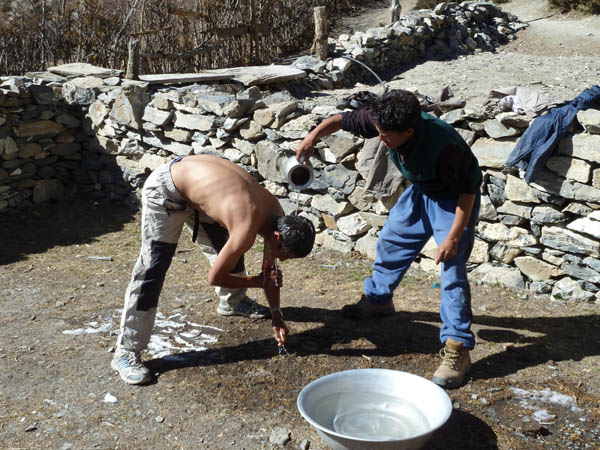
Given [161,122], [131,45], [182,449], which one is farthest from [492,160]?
[131,45]

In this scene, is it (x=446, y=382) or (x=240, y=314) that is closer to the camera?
(x=446, y=382)

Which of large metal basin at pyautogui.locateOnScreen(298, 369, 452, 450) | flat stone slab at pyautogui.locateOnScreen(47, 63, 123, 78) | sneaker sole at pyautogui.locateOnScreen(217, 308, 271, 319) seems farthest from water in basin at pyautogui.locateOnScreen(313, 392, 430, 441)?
flat stone slab at pyautogui.locateOnScreen(47, 63, 123, 78)

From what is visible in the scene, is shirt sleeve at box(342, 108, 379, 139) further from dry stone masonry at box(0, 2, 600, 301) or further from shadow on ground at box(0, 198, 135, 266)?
shadow on ground at box(0, 198, 135, 266)

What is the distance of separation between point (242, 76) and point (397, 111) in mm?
5169

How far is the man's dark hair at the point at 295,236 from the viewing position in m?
2.74

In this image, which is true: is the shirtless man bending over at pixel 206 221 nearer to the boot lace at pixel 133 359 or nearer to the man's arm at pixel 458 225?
the boot lace at pixel 133 359

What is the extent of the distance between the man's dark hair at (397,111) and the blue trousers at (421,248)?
1.72 feet

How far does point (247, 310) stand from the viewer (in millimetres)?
3910

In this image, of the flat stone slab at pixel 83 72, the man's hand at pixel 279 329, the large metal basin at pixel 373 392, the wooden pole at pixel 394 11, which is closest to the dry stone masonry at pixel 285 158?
the flat stone slab at pixel 83 72

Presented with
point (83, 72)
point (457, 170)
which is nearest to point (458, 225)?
point (457, 170)

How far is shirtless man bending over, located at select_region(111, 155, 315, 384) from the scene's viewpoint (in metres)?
2.79

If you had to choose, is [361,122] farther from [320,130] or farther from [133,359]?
[133,359]

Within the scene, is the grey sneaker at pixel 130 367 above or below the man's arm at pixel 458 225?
below

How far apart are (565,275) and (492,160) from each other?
91 cm
